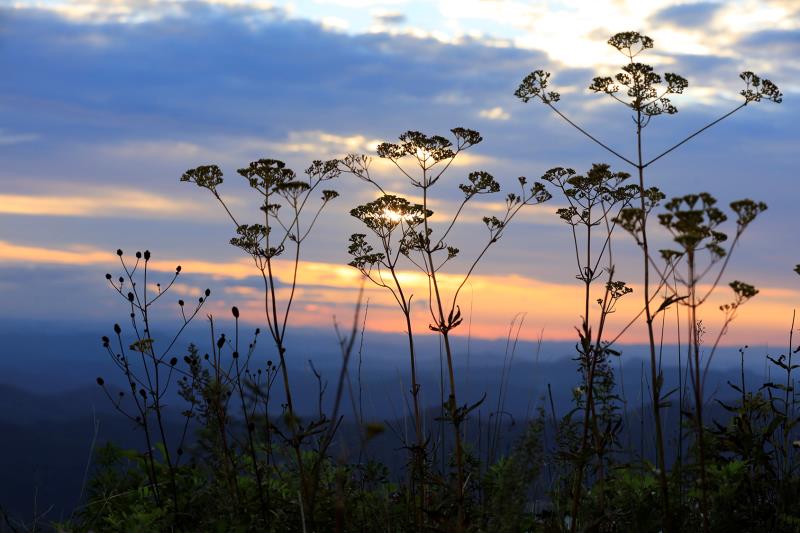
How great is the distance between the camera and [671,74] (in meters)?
5.80

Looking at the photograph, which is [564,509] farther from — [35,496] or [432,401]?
[35,496]

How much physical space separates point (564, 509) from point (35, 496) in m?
4.94

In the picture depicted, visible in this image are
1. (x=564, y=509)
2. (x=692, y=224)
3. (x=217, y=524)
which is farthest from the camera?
(x=564, y=509)

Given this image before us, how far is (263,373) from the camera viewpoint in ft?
21.3

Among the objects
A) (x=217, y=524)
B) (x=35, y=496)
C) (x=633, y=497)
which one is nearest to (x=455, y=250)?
(x=633, y=497)

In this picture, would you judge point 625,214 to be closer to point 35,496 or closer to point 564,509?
point 564,509

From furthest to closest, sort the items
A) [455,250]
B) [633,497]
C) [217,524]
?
[455,250]
[633,497]
[217,524]

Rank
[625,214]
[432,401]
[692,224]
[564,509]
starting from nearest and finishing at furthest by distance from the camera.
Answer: [692,224], [625,214], [564,509], [432,401]

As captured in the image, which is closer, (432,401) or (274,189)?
(274,189)

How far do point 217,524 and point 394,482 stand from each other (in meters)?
2.14

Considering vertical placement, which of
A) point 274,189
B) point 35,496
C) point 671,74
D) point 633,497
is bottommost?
point 35,496

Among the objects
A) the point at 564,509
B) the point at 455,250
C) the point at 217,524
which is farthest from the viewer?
the point at 455,250

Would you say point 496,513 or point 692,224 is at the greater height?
point 692,224

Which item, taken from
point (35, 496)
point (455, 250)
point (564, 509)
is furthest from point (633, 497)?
point (35, 496)
